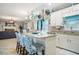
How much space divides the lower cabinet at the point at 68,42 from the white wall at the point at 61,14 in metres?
0.22

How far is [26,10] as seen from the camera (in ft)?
6.79

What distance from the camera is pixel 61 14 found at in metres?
2.03

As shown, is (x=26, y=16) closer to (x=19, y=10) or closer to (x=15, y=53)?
(x=19, y=10)

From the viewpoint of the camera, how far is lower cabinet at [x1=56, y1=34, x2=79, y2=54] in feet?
6.45

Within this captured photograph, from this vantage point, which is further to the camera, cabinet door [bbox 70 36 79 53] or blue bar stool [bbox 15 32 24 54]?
blue bar stool [bbox 15 32 24 54]

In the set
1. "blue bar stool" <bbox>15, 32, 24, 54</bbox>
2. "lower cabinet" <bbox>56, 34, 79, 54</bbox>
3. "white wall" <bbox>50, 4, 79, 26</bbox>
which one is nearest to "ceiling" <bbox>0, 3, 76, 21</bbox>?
"white wall" <bbox>50, 4, 79, 26</bbox>

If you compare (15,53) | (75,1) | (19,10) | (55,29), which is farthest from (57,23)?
(15,53)

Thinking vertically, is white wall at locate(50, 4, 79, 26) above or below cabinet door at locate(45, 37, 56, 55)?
above

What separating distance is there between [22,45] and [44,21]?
1.73 ft

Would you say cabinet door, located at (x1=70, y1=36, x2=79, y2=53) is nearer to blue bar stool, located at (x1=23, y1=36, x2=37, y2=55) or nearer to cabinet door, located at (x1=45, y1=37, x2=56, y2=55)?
cabinet door, located at (x1=45, y1=37, x2=56, y2=55)

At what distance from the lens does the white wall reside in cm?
197

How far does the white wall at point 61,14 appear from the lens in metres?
1.97

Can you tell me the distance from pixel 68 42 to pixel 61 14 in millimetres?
440

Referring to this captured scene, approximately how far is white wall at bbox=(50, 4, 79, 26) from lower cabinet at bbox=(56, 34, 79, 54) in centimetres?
22
